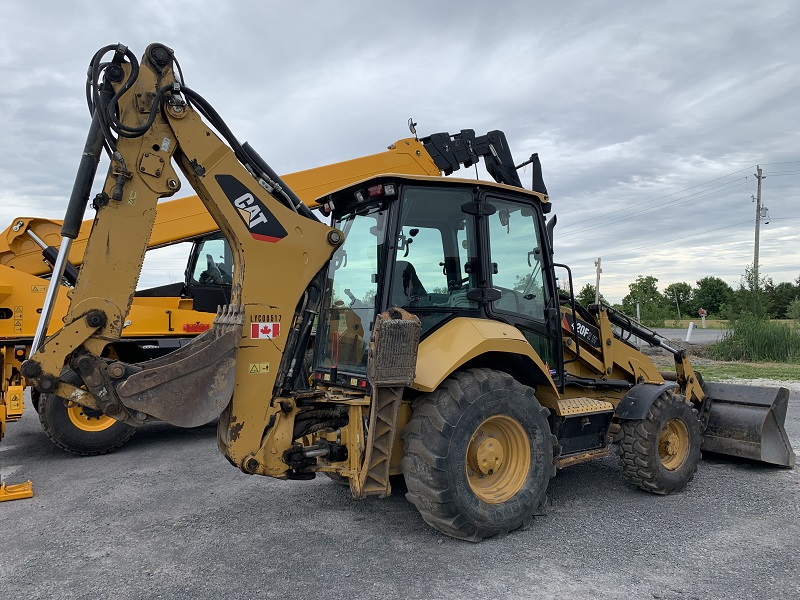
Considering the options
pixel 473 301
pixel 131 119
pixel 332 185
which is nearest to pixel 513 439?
pixel 473 301

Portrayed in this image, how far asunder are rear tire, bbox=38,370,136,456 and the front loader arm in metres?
3.65

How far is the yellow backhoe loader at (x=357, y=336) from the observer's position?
3.68m

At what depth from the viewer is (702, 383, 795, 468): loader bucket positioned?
573 centimetres

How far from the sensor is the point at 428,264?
15.0 ft

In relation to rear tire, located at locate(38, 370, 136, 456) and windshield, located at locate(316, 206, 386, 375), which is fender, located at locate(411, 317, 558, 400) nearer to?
windshield, located at locate(316, 206, 386, 375)

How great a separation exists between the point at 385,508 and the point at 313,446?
1.08 metres

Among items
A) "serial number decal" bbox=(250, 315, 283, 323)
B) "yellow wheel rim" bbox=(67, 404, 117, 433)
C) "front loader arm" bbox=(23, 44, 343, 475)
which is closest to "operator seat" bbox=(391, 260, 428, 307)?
"front loader arm" bbox=(23, 44, 343, 475)

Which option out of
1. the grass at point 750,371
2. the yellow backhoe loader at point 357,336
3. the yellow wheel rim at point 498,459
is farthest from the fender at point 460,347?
the grass at point 750,371

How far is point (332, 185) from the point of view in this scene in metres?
7.39

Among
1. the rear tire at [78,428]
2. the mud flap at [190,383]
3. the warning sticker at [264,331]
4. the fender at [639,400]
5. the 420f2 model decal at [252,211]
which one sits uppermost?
the 420f2 model decal at [252,211]

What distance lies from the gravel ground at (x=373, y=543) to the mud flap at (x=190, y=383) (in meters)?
0.99

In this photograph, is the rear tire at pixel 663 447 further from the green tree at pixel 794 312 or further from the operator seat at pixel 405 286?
the green tree at pixel 794 312

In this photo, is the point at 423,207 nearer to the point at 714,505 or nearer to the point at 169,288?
the point at 714,505

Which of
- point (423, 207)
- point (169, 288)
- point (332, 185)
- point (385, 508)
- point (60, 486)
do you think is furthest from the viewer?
point (169, 288)
